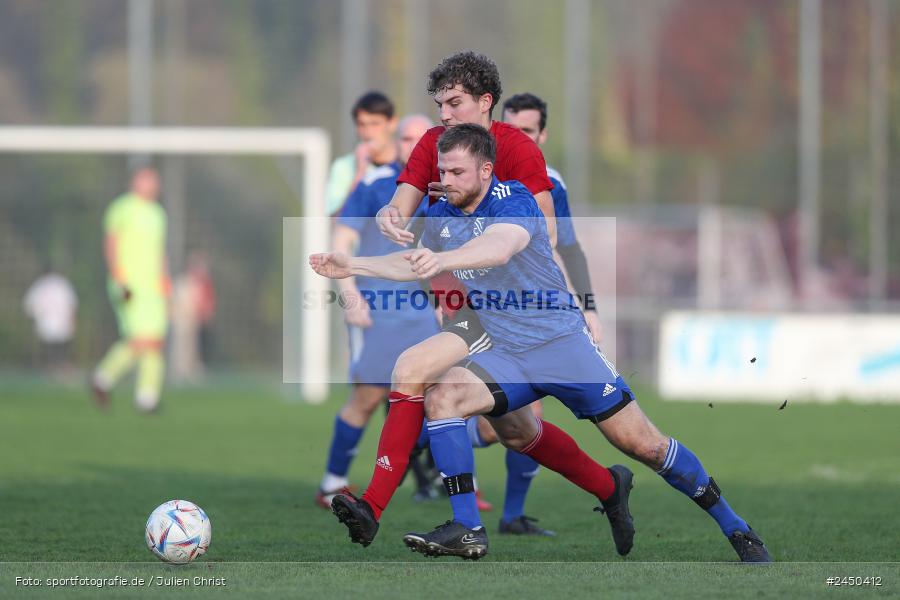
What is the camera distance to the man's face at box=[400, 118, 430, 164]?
780cm

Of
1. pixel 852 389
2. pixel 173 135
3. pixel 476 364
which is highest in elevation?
pixel 173 135

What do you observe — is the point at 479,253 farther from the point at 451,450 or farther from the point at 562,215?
the point at 562,215

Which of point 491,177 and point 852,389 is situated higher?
point 491,177

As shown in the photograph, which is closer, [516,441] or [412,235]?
[412,235]

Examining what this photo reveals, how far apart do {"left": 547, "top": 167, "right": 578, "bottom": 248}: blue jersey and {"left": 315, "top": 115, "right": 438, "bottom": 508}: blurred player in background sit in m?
1.17

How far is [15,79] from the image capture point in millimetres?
23734

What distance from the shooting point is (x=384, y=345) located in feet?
26.2

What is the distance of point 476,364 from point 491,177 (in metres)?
0.75

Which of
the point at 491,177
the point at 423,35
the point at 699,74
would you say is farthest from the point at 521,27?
the point at 491,177

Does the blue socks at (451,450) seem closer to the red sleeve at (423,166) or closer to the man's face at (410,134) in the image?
the red sleeve at (423,166)

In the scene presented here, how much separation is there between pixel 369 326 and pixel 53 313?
45.3 ft

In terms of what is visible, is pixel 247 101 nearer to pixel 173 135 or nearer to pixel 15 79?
pixel 15 79

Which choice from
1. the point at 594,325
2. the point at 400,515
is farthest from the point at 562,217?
the point at 400,515

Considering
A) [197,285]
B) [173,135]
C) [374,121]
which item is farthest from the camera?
[197,285]
